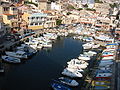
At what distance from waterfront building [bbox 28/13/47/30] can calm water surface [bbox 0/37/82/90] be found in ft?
34.1

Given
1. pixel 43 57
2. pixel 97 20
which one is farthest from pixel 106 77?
pixel 97 20

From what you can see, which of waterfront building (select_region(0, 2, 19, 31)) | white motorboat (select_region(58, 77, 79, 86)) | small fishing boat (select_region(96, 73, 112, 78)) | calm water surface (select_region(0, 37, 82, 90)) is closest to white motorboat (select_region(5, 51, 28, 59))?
calm water surface (select_region(0, 37, 82, 90))

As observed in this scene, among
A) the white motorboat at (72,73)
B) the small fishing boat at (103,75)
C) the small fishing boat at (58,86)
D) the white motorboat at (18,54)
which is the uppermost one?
the white motorboat at (18,54)

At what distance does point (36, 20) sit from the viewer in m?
37.2

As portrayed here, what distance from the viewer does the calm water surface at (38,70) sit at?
16.6 metres

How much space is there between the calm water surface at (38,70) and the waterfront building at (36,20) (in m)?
10.4

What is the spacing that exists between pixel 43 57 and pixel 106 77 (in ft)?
33.8

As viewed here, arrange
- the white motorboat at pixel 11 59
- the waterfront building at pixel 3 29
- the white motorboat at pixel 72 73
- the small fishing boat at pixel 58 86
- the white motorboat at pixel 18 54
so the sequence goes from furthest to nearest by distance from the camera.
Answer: the waterfront building at pixel 3 29 → the white motorboat at pixel 18 54 → the white motorboat at pixel 11 59 → the white motorboat at pixel 72 73 → the small fishing boat at pixel 58 86

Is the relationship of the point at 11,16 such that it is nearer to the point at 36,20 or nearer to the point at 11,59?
the point at 36,20

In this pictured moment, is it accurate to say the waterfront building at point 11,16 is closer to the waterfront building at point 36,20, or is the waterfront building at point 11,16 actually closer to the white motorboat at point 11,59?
the waterfront building at point 36,20

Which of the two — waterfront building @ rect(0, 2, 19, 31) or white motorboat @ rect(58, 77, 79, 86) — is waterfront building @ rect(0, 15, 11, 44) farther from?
white motorboat @ rect(58, 77, 79, 86)

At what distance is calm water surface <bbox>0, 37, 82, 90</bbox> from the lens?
54.4ft

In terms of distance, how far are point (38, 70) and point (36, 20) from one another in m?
19.4

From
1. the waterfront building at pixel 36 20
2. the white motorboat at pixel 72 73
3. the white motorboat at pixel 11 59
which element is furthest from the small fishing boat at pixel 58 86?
the waterfront building at pixel 36 20
